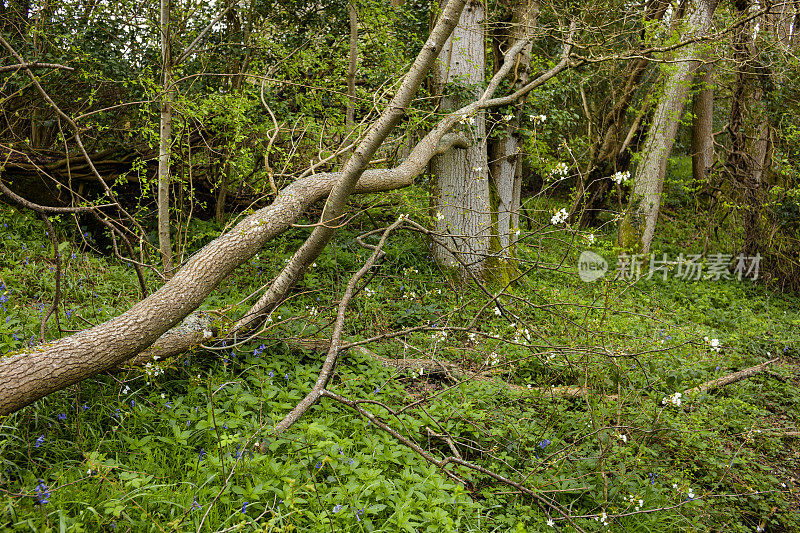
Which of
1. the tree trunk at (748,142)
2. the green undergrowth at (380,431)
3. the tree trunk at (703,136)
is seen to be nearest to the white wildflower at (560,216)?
the green undergrowth at (380,431)

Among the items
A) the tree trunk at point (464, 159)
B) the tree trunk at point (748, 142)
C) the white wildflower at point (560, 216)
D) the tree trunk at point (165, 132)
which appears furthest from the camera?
the tree trunk at point (748, 142)

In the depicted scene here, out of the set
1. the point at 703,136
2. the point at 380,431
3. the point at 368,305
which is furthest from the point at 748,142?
the point at 380,431

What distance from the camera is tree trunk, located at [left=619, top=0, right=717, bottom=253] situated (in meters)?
8.20

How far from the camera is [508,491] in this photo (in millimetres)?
3217

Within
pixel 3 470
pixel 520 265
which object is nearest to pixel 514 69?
pixel 520 265

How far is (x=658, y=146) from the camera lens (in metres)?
8.60

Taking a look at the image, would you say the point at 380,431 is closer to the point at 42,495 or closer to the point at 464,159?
the point at 42,495

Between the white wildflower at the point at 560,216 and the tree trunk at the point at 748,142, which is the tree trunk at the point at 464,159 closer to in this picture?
the white wildflower at the point at 560,216

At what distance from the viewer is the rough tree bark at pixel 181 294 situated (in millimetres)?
2727

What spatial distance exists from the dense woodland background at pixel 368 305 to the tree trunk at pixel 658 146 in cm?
5

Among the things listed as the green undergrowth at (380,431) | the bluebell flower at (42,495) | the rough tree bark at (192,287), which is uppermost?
the rough tree bark at (192,287)

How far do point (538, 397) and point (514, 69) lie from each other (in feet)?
16.2

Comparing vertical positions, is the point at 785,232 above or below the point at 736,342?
above

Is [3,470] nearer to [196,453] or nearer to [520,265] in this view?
[196,453]
